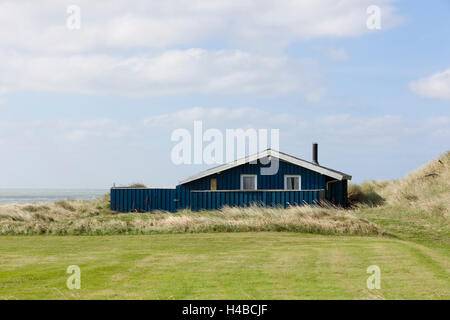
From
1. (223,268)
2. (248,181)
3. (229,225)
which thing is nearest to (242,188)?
(248,181)

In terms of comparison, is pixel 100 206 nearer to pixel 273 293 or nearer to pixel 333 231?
pixel 333 231

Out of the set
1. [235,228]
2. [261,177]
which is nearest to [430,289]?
[235,228]

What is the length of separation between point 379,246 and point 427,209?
389 inches

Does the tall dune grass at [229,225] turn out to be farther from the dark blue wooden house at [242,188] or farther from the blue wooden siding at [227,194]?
the dark blue wooden house at [242,188]

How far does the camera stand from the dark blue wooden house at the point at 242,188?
34.3m

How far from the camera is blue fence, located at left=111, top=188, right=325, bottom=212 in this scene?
110ft

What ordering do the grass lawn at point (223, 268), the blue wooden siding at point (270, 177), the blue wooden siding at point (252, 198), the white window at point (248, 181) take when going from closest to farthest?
1. the grass lawn at point (223, 268)
2. the blue wooden siding at point (252, 198)
3. the blue wooden siding at point (270, 177)
4. the white window at point (248, 181)

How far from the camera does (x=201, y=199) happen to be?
35156 mm

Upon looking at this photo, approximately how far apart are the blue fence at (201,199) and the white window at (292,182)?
4.94ft

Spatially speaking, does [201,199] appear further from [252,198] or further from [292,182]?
[292,182]

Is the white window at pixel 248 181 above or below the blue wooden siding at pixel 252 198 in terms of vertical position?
above

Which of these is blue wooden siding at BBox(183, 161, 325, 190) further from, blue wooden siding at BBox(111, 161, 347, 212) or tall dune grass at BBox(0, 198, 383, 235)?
tall dune grass at BBox(0, 198, 383, 235)

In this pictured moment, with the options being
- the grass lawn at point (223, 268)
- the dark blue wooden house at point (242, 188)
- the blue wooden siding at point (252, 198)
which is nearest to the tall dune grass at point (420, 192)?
the dark blue wooden house at point (242, 188)

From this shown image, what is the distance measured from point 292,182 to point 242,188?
122 inches
